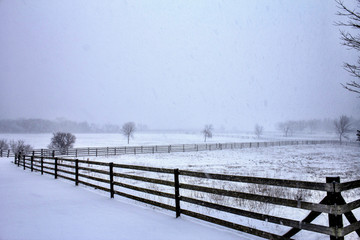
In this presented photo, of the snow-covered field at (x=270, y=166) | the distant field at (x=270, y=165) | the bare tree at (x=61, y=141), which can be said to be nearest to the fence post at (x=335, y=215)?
the snow-covered field at (x=270, y=166)

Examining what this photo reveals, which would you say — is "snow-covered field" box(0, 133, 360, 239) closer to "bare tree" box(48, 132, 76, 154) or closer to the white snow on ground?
the white snow on ground

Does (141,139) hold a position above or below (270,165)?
above

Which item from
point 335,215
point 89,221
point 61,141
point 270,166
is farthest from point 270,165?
A: point 61,141

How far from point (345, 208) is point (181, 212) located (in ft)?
13.2

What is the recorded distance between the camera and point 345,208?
13.5ft

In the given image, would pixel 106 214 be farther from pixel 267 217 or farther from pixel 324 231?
pixel 324 231

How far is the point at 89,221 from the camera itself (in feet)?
21.8

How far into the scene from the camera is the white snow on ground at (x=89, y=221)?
5602 millimetres

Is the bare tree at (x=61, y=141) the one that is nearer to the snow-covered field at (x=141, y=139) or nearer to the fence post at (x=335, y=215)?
the snow-covered field at (x=141, y=139)

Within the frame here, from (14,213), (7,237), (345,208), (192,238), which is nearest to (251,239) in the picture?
(192,238)

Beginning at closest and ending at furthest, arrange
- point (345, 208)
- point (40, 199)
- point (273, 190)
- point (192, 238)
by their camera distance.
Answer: point (345, 208) < point (192, 238) < point (40, 199) < point (273, 190)

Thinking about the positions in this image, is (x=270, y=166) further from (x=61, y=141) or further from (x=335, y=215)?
(x=61, y=141)

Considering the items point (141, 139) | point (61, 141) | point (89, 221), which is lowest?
point (141, 139)

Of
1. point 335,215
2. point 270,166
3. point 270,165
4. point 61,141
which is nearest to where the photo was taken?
point 335,215
